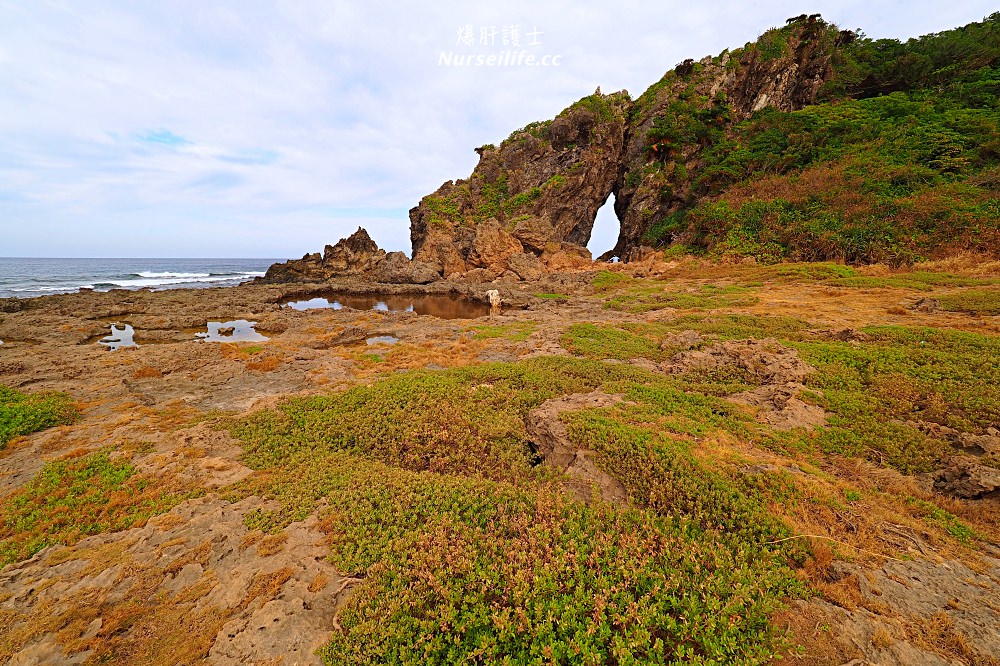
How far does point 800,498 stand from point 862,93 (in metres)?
74.3

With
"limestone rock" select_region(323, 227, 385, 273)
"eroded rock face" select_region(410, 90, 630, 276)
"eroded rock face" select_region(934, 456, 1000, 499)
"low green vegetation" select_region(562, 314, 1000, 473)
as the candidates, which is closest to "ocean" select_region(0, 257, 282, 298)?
"limestone rock" select_region(323, 227, 385, 273)

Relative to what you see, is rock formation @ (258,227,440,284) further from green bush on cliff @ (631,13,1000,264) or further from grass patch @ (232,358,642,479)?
grass patch @ (232,358,642,479)

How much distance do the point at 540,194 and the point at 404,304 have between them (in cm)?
3442

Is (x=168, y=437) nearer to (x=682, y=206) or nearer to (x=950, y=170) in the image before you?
(x=950, y=170)

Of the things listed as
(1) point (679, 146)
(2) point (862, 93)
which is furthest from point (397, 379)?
(2) point (862, 93)

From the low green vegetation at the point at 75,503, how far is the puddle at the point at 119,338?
1792cm

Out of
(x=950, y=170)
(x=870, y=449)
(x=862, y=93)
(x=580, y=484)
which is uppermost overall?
(x=862, y=93)

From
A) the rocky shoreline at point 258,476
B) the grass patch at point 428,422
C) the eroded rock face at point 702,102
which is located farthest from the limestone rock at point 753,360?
the eroded rock face at point 702,102

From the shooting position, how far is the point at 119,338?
79.6ft

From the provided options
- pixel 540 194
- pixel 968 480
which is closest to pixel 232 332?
pixel 968 480

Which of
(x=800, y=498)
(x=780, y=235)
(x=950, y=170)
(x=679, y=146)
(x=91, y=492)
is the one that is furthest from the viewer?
(x=679, y=146)

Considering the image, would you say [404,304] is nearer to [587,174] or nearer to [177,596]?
[177,596]

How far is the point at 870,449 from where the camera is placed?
25.8 feet

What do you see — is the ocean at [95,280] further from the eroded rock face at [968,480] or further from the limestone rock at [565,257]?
the eroded rock face at [968,480]
